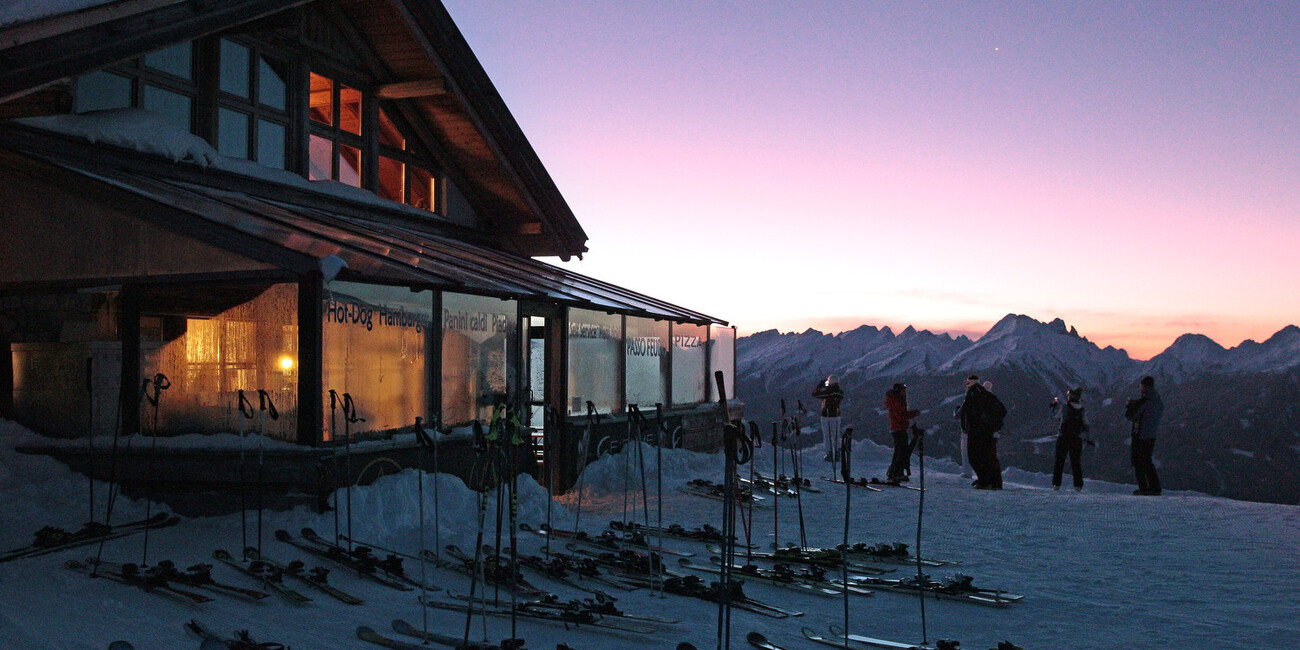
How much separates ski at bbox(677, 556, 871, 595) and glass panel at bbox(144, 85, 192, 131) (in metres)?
8.93

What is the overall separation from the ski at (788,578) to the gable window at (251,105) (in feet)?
29.4

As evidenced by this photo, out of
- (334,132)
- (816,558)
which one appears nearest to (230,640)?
(816,558)

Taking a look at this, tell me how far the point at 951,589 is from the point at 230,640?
208 inches

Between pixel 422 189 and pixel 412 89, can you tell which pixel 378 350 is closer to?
pixel 412 89

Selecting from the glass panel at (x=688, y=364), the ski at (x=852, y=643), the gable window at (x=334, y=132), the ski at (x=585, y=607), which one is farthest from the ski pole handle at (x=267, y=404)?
the glass panel at (x=688, y=364)

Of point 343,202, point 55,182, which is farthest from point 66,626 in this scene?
point 343,202

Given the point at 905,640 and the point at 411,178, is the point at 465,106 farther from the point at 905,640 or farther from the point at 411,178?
the point at 905,640

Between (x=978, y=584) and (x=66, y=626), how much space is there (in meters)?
6.81

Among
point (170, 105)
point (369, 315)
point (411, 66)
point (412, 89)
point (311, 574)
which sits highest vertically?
point (411, 66)

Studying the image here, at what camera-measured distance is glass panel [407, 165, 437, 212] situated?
16.8 metres

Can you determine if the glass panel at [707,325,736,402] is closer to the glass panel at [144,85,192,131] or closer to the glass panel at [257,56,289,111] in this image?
the glass panel at [257,56,289,111]

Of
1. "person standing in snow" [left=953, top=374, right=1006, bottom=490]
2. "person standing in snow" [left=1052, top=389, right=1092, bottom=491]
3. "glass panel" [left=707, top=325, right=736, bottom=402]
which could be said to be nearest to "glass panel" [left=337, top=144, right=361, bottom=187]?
"glass panel" [left=707, top=325, right=736, bottom=402]

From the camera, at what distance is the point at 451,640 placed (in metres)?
5.81

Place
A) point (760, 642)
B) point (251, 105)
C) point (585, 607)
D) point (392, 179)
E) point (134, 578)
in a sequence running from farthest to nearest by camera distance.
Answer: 1. point (392, 179)
2. point (251, 105)
3. point (585, 607)
4. point (134, 578)
5. point (760, 642)
